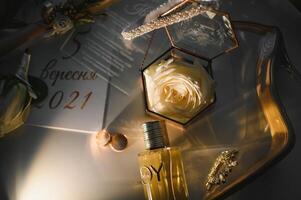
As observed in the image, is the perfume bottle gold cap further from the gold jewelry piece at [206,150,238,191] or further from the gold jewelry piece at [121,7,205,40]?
the gold jewelry piece at [121,7,205,40]

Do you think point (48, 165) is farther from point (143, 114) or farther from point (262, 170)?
point (262, 170)

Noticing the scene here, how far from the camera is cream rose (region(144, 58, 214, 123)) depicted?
2.47 feet

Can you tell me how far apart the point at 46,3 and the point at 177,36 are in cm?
34

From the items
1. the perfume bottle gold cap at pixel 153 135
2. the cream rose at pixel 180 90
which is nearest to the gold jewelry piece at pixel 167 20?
the cream rose at pixel 180 90

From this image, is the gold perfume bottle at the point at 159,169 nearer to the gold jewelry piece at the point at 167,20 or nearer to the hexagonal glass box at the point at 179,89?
the hexagonal glass box at the point at 179,89

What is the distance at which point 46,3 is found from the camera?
925 mm

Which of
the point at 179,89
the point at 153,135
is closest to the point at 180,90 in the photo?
the point at 179,89

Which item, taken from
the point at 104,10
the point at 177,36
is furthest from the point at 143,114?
the point at 104,10

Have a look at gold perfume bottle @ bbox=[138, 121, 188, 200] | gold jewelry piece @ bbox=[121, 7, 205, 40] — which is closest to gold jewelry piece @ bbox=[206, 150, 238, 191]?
gold perfume bottle @ bbox=[138, 121, 188, 200]

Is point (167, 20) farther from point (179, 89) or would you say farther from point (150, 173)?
point (150, 173)

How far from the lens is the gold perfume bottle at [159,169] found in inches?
29.0

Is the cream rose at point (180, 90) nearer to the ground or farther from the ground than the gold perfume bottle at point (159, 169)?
farther from the ground

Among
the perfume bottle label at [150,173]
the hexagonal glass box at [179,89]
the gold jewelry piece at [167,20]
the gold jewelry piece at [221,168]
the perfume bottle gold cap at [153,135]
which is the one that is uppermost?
the gold jewelry piece at [167,20]

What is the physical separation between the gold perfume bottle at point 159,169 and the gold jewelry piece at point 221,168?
6 centimetres
